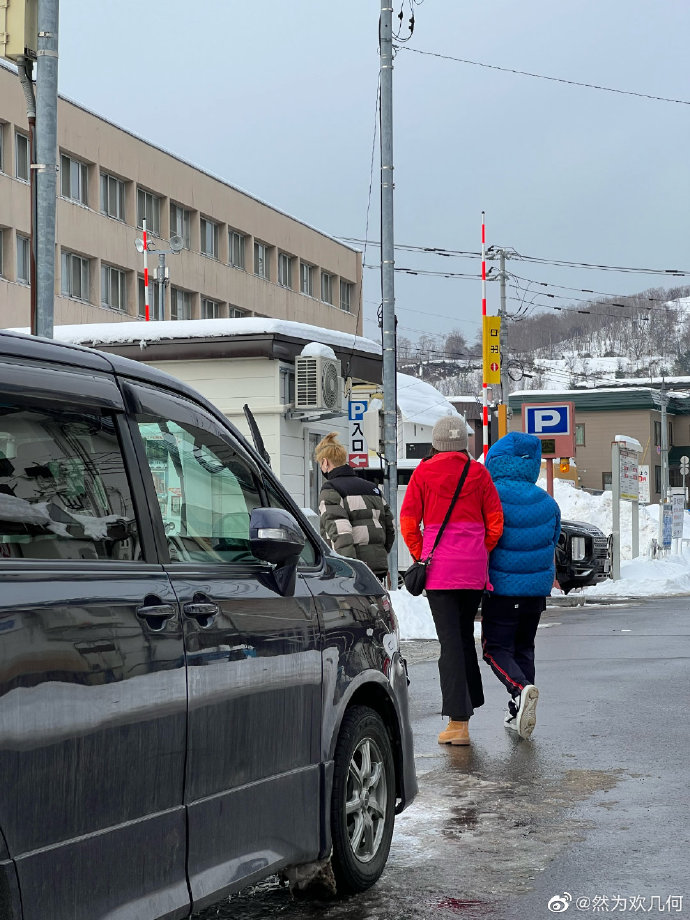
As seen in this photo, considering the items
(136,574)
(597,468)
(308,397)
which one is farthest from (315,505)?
(597,468)

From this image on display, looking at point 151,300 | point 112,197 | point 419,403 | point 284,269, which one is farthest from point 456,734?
point 284,269

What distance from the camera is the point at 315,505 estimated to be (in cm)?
2095

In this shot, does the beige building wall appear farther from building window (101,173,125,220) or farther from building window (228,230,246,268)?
building window (101,173,125,220)

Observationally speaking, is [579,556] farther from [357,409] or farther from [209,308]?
[209,308]

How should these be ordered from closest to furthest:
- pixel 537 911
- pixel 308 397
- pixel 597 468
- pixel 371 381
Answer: pixel 537 911 → pixel 308 397 → pixel 371 381 → pixel 597 468

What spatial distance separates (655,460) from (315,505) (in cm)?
6372

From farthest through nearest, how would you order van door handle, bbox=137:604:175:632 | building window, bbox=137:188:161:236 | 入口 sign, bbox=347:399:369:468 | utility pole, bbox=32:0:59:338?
building window, bbox=137:188:161:236, 入口 sign, bbox=347:399:369:468, utility pole, bbox=32:0:59:338, van door handle, bbox=137:604:175:632

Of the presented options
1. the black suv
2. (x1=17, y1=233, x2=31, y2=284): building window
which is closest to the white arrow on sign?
the black suv

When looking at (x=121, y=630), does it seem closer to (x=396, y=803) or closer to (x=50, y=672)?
(x=50, y=672)

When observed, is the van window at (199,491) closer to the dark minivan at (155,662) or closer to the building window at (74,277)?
the dark minivan at (155,662)

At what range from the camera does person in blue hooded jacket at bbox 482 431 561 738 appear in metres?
8.13

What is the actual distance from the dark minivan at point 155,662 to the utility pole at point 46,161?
5181mm

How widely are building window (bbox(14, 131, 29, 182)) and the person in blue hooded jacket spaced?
3694 centimetres

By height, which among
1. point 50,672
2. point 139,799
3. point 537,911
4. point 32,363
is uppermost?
point 32,363
